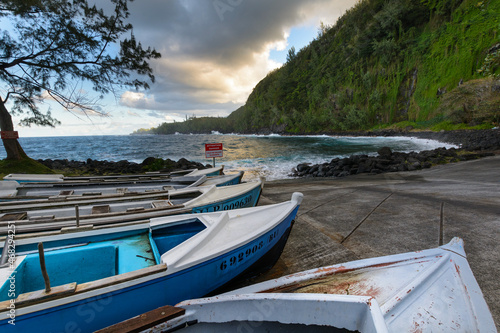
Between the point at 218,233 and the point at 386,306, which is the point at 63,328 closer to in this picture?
the point at 218,233

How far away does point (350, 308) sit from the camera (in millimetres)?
1567

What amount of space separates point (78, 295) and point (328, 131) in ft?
242

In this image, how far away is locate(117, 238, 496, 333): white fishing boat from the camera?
1.52 meters

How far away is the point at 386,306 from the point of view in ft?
5.45

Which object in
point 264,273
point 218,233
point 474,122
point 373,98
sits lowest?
point 264,273

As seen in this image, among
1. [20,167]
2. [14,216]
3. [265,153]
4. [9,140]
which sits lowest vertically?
[265,153]

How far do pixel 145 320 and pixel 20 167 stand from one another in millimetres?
14253

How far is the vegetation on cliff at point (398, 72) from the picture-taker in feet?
101

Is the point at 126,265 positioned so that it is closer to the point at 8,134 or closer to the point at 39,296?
the point at 39,296

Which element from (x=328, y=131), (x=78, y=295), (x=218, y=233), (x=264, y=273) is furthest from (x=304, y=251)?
(x=328, y=131)

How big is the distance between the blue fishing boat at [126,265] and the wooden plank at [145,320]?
320mm

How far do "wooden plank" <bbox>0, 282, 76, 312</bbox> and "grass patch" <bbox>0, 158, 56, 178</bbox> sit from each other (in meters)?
13.0

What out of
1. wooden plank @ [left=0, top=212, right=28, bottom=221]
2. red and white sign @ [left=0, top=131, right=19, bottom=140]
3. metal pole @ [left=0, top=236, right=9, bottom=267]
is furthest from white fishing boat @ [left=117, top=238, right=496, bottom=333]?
red and white sign @ [left=0, top=131, right=19, bottom=140]

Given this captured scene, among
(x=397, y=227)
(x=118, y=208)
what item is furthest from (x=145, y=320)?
(x=397, y=227)
